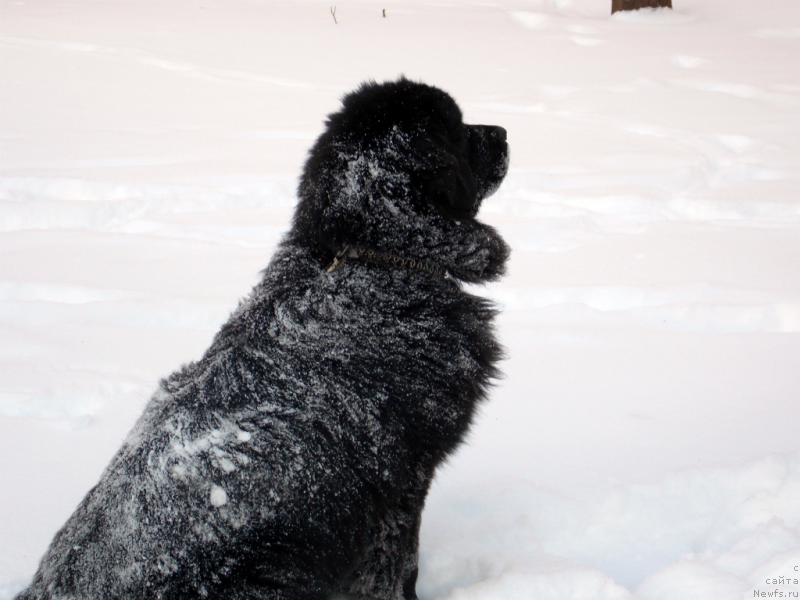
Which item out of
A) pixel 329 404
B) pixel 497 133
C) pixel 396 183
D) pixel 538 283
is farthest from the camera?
pixel 538 283

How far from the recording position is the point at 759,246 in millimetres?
4379

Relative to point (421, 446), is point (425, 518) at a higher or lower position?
lower

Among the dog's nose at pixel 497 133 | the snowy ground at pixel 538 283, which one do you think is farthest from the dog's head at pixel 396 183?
the snowy ground at pixel 538 283

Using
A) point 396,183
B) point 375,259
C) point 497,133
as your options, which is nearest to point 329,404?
point 375,259

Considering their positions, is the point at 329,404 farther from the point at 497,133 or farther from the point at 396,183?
the point at 497,133

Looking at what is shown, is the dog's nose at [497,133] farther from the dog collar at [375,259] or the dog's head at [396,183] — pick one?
the dog collar at [375,259]

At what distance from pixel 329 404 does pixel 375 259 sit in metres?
0.48

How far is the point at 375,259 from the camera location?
2.00 meters

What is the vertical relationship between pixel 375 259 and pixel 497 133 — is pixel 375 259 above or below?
below

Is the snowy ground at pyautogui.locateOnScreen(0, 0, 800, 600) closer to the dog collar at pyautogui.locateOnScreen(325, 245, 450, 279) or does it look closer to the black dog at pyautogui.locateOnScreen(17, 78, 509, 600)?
the black dog at pyautogui.locateOnScreen(17, 78, 509, 600)

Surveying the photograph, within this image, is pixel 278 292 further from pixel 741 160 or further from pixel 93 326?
pixel 741 160

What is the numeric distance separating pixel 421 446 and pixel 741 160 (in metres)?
5.30

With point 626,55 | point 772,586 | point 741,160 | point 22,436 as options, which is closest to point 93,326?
point 22,436

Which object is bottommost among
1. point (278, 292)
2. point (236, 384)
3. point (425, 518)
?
point (425, 518)
